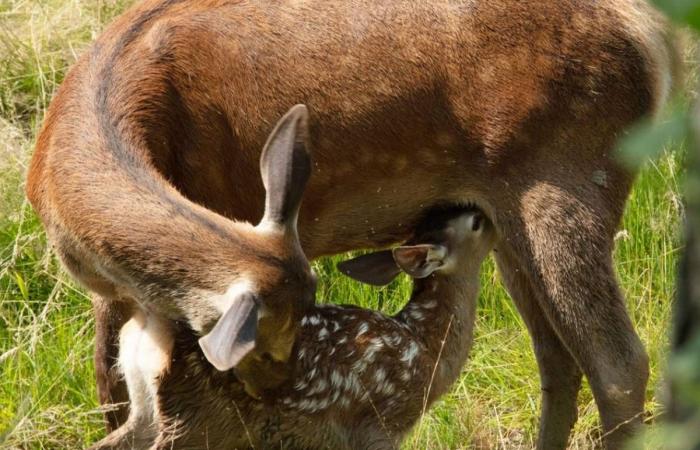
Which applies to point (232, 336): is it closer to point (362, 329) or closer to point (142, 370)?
point (142, 370)

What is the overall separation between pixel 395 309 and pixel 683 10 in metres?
4.45

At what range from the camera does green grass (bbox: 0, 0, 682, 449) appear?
4.87 meters

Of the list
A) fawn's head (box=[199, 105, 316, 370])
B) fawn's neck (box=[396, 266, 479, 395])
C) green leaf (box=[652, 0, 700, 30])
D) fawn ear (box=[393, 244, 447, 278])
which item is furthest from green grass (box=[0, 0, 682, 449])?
green leaf (box=[652, 0, 700, 30])

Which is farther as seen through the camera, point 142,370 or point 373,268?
point 373,268

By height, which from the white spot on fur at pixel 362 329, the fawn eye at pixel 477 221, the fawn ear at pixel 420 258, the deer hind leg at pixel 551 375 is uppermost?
the fawn eye at pixel 477 221

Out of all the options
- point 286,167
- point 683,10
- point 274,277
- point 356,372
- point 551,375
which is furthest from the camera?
point 551,375

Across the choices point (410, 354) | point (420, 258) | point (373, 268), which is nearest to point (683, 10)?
point (410, 354)

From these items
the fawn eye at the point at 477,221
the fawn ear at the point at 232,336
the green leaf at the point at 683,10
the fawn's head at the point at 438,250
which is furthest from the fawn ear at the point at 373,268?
the green leaf at the point at 683,10

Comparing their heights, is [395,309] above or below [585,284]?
below

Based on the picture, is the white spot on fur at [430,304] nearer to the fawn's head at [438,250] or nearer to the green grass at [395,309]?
the fawn's head at [438,250]

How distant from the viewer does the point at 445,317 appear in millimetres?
4719

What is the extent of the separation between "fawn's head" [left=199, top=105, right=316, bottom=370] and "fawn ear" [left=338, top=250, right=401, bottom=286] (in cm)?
101

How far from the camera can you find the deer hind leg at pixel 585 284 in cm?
430

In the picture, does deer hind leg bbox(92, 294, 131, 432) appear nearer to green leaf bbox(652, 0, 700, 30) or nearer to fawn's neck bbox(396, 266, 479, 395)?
fawn's neck bbox(396, 266, 479, 395)
